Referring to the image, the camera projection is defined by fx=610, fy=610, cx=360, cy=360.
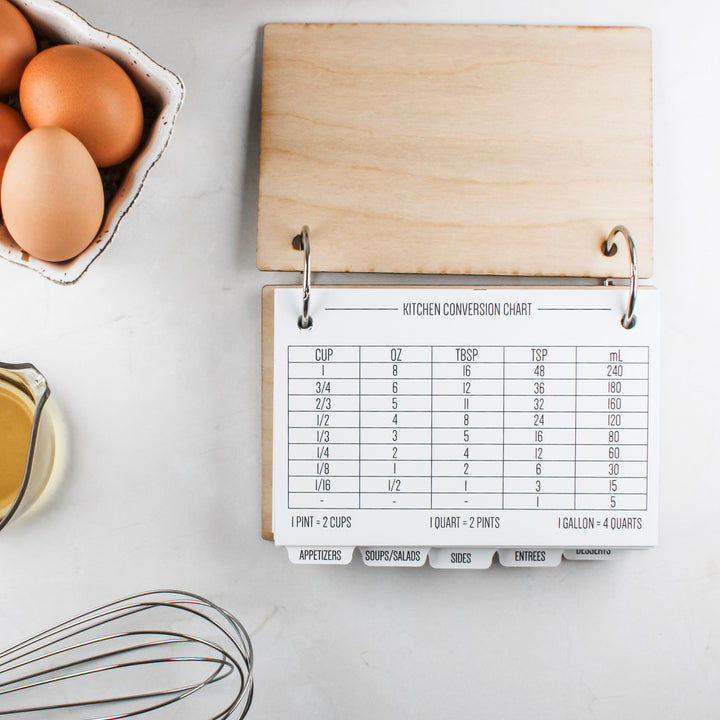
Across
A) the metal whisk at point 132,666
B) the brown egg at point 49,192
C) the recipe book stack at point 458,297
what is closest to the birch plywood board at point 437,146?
the recipe book stack at point 458,297

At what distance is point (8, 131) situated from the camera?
0.31 metres

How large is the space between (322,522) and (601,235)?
253 mm

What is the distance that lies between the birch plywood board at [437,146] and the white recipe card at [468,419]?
4 cm

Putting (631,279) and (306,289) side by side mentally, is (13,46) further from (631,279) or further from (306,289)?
(631,279)

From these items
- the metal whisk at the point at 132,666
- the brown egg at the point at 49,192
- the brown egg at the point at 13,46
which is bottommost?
the metal whisk at the point at 132,666

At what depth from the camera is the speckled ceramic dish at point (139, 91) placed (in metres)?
0.32

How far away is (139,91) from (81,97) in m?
0.04

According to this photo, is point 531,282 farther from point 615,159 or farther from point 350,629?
point 350,629

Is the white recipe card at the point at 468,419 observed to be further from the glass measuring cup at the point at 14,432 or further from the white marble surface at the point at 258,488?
the glass measuring cup at the point at 14,432

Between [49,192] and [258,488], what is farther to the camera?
[258,488]

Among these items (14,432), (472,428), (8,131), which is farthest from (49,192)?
(472,428)

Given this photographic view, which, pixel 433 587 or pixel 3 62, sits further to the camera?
pixel 433 587

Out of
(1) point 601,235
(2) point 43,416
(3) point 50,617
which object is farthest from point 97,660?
(1) point 601,235

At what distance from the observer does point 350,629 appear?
1.33ft
